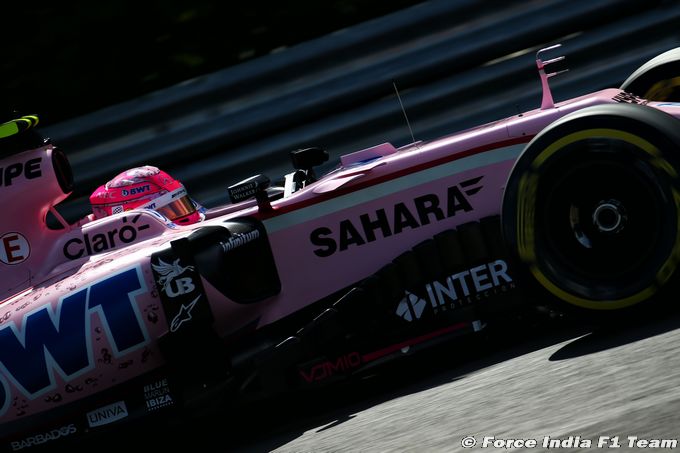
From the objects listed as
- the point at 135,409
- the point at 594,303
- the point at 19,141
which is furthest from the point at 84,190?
the point at 594,303

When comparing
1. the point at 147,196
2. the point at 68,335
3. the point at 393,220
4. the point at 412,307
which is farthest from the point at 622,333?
the point at 147,196

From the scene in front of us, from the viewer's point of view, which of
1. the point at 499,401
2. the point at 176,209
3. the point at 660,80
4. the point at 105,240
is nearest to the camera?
the point at 499,401

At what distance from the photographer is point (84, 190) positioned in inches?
283

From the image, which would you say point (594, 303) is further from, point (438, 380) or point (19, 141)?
point (19, 141)

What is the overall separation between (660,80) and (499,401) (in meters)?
2.76

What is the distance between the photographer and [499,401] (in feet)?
10.7

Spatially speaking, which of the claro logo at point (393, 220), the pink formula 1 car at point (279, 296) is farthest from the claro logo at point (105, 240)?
the claro logo at point (393, 220)

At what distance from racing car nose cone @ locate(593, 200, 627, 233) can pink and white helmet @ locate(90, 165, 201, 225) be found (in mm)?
2857

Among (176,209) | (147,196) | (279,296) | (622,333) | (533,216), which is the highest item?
(147,196)

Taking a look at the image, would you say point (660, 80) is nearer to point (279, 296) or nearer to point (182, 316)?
point (279, 296)

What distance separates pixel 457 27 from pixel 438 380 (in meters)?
3.48

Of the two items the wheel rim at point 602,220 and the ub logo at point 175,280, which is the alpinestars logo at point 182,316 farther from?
the wheel rim at point 602,220

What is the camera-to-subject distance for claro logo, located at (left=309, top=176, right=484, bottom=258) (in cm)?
449

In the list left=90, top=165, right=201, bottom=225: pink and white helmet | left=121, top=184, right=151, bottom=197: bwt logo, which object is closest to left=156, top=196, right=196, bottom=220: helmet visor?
left=90, top=165, right=201, bottom=225: pink and white helmet
